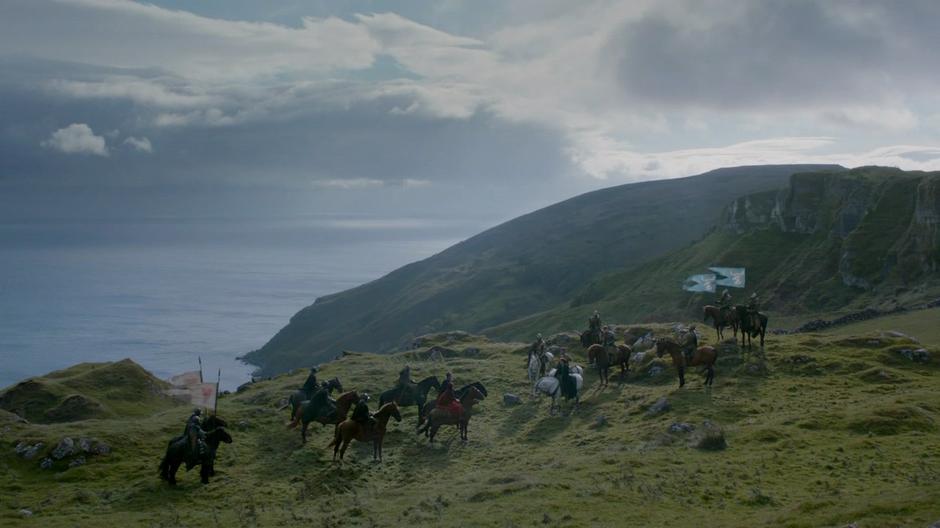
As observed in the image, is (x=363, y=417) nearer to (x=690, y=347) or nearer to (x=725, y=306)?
(x=690, y=347)

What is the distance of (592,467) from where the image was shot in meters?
22.0

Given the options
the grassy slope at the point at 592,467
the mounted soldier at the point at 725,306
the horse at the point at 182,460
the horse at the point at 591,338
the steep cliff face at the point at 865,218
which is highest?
the steep cliff face at the point at 865,218

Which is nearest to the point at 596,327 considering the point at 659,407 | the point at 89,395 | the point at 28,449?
the point at 659,407

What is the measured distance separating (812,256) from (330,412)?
105 meters

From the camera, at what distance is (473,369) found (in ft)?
138

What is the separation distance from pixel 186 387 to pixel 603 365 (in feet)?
64.2

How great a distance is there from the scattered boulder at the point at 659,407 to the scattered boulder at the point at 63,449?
2254 centimetres

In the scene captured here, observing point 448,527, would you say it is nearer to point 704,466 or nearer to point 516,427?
point 704,466

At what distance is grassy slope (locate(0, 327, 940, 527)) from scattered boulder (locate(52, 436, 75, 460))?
747 mm

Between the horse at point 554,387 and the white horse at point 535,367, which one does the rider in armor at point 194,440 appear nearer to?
the horse at point 554,387

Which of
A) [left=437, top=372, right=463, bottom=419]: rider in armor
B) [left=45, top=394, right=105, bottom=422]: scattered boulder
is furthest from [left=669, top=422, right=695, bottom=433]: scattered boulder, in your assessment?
[left=45, top=394, right=105, bottom=422]: scattered boulder

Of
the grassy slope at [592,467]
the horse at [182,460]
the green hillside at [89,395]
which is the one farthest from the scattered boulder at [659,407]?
the green hillside at [89,395]

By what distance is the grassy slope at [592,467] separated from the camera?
58.7 ft

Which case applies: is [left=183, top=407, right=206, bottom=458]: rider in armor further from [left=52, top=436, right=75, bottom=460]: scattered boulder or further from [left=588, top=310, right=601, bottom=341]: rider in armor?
[left=588, top=310, right=601, bottom=341]: rider in armor
